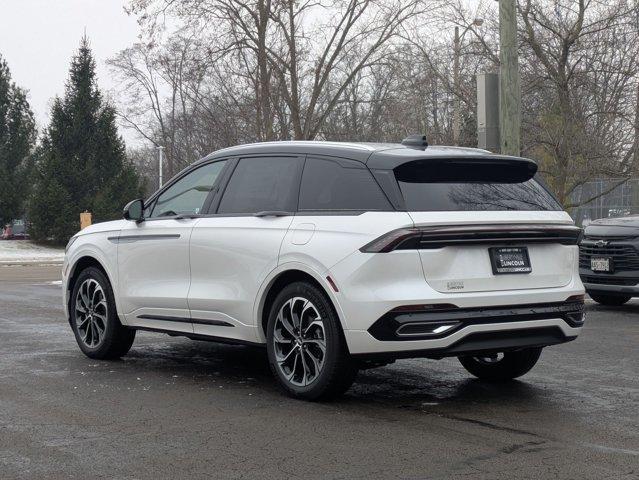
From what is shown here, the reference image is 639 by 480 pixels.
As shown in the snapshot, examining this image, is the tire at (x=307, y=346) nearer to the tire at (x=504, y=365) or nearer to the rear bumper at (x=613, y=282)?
the tire at (x=504, y=365)

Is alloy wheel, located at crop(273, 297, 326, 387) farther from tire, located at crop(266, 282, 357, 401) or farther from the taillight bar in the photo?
the taillight bar

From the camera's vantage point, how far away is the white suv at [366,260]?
636 cm

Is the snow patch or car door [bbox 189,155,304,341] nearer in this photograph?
car door [bbox 189,155,304,341]

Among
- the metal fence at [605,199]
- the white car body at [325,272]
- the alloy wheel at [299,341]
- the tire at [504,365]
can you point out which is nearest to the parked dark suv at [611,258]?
the tire at [504,365]

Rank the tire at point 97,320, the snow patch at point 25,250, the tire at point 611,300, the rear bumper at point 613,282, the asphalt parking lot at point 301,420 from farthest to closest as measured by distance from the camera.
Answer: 1. the snow patch at point 25,250
2. the tire at point 611,300
3. the rear bumper at point 613,282
4. the tire at point 97,320
5. the asphalt parking lot at point 301,420

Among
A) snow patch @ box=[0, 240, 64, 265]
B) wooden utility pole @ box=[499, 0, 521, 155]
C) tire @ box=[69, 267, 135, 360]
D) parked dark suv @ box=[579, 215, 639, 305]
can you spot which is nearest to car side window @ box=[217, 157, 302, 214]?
tire @ box=[69, 267, 135, 360]

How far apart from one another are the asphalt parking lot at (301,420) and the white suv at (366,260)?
354mm

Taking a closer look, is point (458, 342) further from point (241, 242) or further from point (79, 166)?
point (79, 166)

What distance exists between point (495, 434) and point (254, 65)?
3219cm

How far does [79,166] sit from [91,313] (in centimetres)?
3959

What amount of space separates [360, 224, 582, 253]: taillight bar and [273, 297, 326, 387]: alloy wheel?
678 millimetres

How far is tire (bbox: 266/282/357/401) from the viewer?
657 centimetres

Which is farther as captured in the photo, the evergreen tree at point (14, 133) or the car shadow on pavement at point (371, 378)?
the evergreen tree at point (14, 133)

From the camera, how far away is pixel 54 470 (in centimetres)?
506
